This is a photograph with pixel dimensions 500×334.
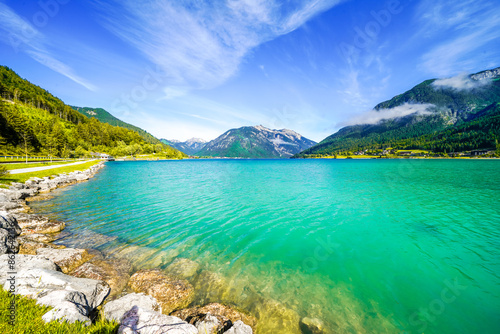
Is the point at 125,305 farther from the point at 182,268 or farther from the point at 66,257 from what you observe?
the point at 66,257

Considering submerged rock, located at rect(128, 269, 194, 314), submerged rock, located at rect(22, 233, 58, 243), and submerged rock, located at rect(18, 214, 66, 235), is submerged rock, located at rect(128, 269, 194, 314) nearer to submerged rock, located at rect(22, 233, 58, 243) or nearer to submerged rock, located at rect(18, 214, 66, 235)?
submerged rock, located at rect(22, 233, 58, 243)

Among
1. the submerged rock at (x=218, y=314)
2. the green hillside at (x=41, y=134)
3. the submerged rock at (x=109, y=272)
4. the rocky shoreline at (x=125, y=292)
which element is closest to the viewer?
the rocky shoreline at (x=125, y=292)

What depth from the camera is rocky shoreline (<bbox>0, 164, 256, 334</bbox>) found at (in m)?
5.43

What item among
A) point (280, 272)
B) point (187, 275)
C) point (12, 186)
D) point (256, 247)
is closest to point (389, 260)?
point (280, 272)

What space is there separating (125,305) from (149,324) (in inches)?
66.2

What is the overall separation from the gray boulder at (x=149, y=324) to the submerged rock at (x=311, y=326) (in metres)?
4.05

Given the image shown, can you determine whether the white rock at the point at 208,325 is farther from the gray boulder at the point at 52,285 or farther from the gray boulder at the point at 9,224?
the gray boulder at the point at 9,224

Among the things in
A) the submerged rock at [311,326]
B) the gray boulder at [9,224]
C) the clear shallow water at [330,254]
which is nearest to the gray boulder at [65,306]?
the clear shallow water at [330,254]

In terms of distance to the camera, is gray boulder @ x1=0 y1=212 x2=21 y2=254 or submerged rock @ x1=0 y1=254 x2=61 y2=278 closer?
submerged rock @ x1=0 y1=254 x2=61 y2=278

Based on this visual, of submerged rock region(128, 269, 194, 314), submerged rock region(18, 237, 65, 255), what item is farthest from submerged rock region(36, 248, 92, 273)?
submerged rock region(128, 269, 194, 314)

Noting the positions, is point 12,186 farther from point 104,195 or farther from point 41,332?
point 41,332

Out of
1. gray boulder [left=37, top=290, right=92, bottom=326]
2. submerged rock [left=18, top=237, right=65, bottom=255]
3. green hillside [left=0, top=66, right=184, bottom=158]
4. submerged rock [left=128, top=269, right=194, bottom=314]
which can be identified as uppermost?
green hillside [left=0, top=66, right=184, bottom=158]

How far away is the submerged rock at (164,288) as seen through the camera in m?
7.71

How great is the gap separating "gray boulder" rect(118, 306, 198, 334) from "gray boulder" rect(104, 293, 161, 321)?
0.89 feet
